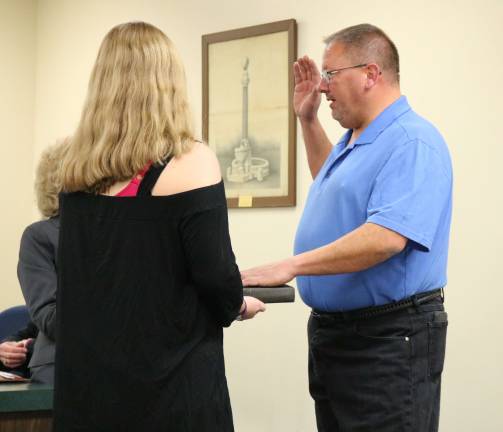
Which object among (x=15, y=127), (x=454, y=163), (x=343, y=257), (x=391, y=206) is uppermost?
(x=15, y=127)

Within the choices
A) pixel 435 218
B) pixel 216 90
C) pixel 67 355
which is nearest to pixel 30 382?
pixel 67 355

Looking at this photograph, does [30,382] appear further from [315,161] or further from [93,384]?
[315,161]

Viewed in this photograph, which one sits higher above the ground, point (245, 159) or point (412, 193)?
point (245, 159)

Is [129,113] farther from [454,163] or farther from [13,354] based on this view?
[454,163]

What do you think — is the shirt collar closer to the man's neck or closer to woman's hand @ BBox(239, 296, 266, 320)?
the man's neck

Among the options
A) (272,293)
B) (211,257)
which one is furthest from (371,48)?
(211,257)

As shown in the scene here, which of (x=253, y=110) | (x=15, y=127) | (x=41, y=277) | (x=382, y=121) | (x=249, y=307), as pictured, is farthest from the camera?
(x=15, y=127)

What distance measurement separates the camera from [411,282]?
176 cm

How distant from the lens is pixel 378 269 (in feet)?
5.80

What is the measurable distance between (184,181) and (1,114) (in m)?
3.75

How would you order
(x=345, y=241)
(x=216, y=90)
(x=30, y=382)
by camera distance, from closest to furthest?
(x=345, y=241)
(x=30, y=382)
(x=216, y=90)

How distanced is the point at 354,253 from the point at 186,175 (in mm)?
503

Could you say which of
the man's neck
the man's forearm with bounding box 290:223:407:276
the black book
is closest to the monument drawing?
the man's neck

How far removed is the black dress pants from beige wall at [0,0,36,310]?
340cm
